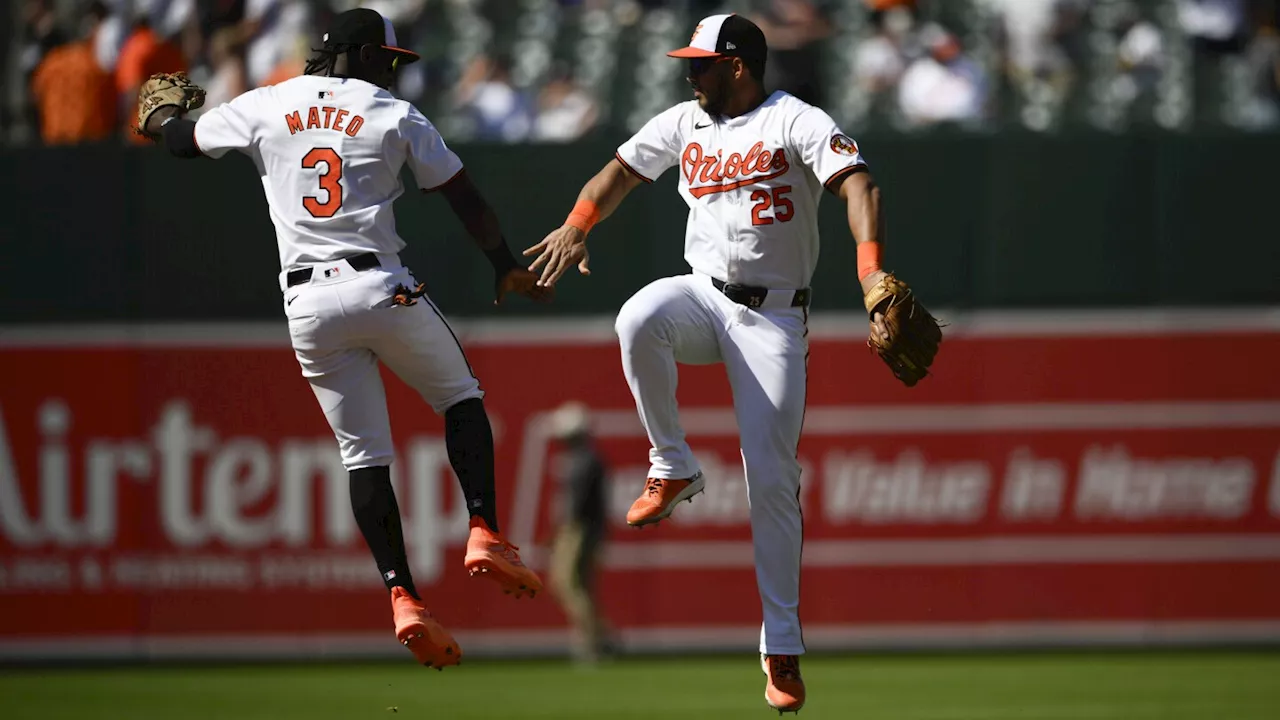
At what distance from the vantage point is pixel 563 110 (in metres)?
16.6

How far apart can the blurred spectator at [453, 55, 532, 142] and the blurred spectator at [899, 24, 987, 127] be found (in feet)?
10.6

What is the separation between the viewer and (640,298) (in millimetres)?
8211

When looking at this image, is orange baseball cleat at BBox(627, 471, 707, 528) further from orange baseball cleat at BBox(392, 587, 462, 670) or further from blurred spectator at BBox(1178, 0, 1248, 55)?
blurred spectator at BBox(1178, 0, 1248, 55)

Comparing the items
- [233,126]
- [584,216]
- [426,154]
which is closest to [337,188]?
[426,154]

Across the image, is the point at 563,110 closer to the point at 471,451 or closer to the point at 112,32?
the point at 112,32

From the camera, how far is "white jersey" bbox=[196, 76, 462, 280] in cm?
779

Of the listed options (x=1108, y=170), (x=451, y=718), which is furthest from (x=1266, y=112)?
(x=451, y=718)

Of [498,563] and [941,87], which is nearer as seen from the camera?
[498,563]

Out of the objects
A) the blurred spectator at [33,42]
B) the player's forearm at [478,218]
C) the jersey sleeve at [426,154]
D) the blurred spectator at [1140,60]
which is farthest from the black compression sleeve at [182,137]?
the blurred spectator at [1140,60]

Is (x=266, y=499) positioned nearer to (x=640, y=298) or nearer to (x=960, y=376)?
(x=960, y=376)

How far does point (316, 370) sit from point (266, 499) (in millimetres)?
7532

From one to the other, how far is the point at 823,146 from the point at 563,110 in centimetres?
897

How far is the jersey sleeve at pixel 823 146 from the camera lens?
780cm

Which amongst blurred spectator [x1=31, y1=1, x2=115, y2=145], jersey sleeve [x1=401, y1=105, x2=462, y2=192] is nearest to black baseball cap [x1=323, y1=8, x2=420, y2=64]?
jersey sleeve [x1=401, y1=105, x2=462, y2=192]
